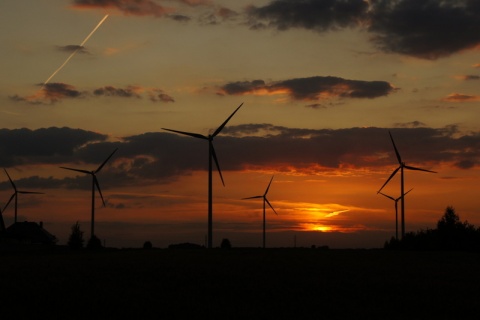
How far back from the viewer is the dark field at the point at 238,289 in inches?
1740

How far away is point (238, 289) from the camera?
5481 centimetres

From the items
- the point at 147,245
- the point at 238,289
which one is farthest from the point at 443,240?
the point at 238,289

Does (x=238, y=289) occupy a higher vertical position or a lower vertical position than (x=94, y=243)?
lower

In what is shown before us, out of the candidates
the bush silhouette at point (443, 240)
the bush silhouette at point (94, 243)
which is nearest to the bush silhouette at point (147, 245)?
the bush silhouette at point (94, 243)

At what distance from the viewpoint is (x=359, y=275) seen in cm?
6550

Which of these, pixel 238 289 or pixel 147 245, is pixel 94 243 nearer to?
pixel 147 245

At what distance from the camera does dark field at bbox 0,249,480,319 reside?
44188 millimetres

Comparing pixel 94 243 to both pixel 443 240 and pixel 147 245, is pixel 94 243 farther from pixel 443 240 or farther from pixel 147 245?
pixel 443 240

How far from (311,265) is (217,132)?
3338cm

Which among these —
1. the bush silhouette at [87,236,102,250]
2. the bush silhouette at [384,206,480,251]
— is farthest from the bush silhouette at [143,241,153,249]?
the bush silhouette at [384,206,480,251]

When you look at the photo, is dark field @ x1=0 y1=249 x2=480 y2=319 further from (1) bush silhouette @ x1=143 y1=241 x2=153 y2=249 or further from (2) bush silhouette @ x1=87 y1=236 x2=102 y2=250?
(1) bush silhouette @ x1=143 y1=241 x2=153 y2=249

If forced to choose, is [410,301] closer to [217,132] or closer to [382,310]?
[382,310]

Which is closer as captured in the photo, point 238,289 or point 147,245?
point 238,289

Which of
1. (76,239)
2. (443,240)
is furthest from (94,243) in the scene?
(443,240)
